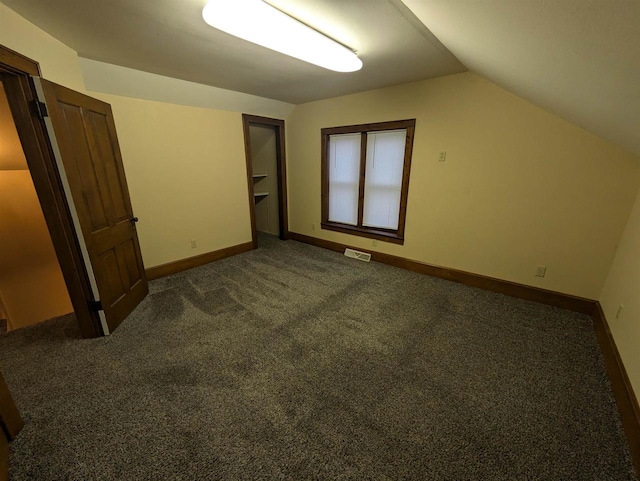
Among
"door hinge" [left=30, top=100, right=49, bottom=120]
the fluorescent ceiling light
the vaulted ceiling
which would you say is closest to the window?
the vaulted ceiling

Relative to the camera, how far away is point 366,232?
371 cm

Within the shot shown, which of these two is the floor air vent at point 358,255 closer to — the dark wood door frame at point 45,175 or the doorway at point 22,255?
the dark wood door frame at point 45,175

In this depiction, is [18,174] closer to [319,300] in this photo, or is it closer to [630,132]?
[319,300]

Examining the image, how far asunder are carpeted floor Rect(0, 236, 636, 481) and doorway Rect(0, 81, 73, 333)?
1.95 meters

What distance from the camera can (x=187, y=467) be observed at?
3.83ft

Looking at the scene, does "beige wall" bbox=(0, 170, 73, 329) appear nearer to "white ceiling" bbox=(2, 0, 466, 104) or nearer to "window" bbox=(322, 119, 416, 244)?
"white ceiling" bbox=(2, 0, 466, 104)

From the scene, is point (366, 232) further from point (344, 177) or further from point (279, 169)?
point (279, 169)

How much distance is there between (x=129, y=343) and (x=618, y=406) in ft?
11.1

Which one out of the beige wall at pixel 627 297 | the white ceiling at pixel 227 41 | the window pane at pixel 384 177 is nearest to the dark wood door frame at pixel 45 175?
the white ceiling at pixel 227 41

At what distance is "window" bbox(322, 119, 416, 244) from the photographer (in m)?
3.23

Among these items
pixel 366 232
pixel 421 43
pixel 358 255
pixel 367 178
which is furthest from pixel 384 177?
pixel 421 43

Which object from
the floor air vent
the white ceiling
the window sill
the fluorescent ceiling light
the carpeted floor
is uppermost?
the white ceiling

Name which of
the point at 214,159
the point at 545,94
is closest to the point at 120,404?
the point at 214,159

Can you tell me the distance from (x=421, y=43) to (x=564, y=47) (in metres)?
1.20
